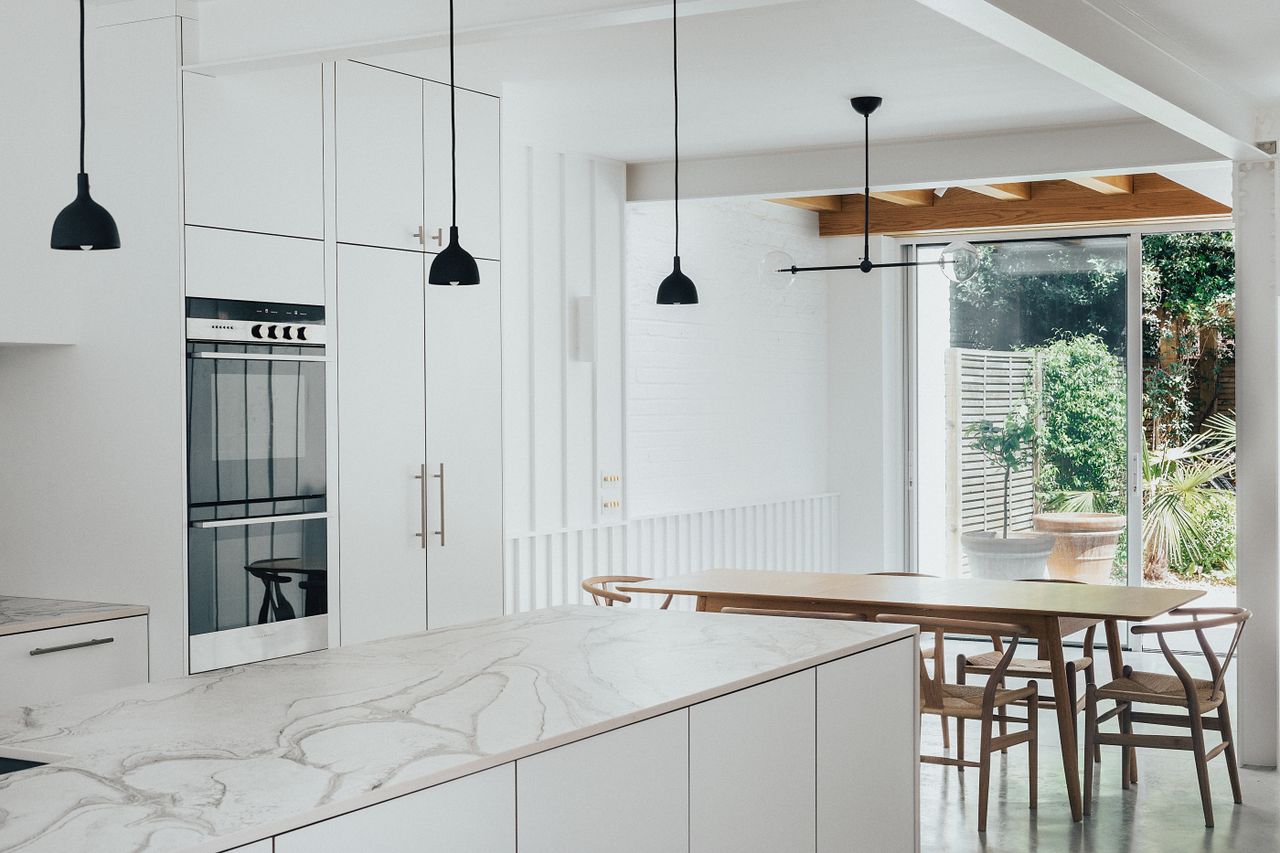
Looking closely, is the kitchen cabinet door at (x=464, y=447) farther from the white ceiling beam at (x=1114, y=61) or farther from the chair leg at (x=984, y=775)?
the white ceiling beam at (x=1114, y=61)

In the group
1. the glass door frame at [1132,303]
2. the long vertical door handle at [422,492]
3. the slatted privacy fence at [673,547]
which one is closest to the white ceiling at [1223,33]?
the long vertical door handle at [422,492]

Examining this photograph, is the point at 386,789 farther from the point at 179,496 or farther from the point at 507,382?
the point at 507,382

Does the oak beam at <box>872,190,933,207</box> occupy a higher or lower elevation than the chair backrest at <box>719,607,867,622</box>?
higher

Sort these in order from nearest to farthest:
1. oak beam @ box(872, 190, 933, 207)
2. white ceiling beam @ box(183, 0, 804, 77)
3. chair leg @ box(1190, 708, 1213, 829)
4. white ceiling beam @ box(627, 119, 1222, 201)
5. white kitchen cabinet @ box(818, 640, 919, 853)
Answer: white kitchen cabinet @ box(818, 640, 919, 853) → white ceiling beam @ box(183, 0, 804, 77) → chair leg @ box(1190, 708, 1213, 829) → white ceiling beam @ box(627, 119, 1222, 201) → oak beam @ box(872, 190, 933, 207)

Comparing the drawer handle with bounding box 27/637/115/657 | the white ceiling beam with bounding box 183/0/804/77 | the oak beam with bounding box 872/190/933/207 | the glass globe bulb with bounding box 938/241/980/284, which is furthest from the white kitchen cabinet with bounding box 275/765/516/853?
the oak beam with bounding box 872/190/933/207

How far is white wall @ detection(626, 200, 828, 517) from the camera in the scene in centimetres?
701

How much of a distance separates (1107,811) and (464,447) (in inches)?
106

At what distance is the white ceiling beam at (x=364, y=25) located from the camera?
3.44 meters

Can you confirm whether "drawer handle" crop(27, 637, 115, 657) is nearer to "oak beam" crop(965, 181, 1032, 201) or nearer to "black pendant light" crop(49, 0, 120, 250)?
"black pendant light" crop(49, 0, 120, 250)

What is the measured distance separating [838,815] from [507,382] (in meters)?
3.40

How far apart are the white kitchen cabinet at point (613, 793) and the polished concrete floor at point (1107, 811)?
2.17 meters

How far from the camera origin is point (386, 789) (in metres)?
1.90

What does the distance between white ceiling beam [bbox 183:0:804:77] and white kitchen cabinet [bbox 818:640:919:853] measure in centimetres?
167

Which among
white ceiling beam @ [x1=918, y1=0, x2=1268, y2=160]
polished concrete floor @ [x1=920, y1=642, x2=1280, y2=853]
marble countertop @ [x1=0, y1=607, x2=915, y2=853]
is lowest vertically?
polished concrete floor @ [x1=920, y1=642, x2=1280, y2=853]
